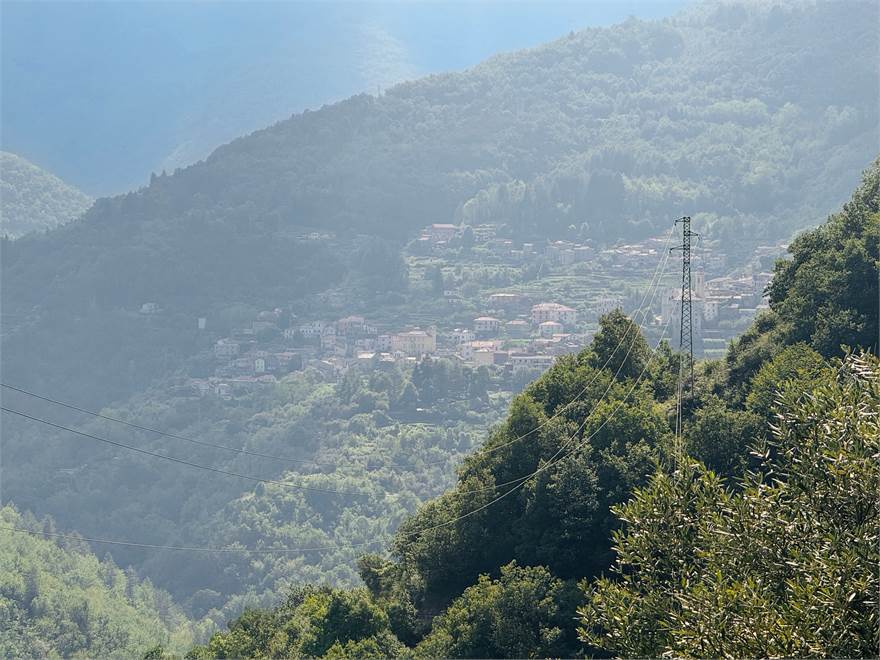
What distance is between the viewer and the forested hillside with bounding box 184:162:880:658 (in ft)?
29.1

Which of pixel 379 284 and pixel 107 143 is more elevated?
pixel 107 143

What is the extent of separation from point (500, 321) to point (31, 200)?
7812 centimetres

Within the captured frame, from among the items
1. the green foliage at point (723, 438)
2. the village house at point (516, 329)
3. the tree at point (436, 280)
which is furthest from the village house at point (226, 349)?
the green foliage at point (723, 438)

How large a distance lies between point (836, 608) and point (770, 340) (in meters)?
15.1

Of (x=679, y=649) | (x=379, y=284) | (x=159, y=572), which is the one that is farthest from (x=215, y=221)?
(x=679, y=649)

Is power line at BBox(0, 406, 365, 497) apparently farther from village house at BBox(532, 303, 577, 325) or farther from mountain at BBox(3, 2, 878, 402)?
village house at BBox(532, 303, 577, 325)

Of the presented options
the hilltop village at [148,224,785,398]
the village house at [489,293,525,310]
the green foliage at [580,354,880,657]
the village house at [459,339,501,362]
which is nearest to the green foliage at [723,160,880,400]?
the green foliage at [580,354,880,657]

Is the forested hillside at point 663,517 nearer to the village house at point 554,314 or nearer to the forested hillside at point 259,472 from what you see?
the forested hillside at point 259,472

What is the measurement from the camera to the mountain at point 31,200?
142375 millimetres

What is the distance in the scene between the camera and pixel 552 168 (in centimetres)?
12706

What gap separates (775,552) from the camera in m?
9.31

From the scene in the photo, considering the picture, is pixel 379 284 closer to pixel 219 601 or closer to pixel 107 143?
pixel 219 601

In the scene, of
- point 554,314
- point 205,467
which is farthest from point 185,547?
point 554,314

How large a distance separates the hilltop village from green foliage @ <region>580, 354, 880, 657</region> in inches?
2375
